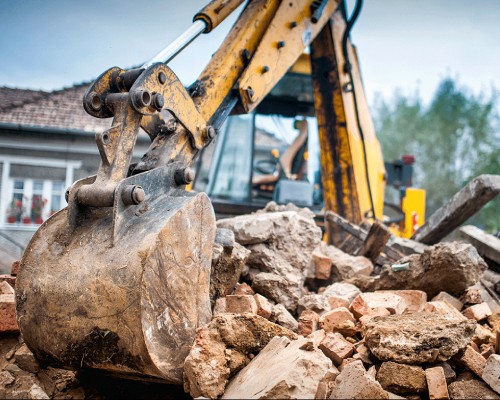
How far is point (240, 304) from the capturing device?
105 inches

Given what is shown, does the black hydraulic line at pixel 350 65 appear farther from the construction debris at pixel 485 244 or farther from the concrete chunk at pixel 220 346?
the concrete chunk at pixel 220 346

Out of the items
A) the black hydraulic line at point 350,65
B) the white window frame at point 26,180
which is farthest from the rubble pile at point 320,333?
the white window frame at point 26,180

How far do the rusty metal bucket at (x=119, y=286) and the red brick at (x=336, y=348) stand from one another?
0.60 metres

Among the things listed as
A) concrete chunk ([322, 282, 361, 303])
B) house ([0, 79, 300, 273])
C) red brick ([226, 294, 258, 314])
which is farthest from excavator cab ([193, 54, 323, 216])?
red brick ([226, 294, 258, 314])

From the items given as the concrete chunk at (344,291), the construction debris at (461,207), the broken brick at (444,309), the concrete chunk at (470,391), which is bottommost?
the concrete chunk at (470,391)

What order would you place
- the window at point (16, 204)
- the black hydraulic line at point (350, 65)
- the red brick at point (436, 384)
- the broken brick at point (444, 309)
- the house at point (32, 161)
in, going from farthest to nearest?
the window at point (16, 204) < the house at point (32, 161) < the black hydraulic line at point (350, 65) < the broken brick at point (444, 309) < the red brick at point (436, 384)

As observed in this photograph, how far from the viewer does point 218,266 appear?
2.81 m

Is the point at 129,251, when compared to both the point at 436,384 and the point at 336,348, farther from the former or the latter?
the point at 436,384

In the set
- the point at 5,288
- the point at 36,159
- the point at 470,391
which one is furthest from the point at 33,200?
the point at 470,391

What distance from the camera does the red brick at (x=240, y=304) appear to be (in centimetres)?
266

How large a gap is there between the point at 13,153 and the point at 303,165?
Result: 3.78m

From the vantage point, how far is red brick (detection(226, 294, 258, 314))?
266 centimetres

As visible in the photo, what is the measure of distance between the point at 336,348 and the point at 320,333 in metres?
0.17

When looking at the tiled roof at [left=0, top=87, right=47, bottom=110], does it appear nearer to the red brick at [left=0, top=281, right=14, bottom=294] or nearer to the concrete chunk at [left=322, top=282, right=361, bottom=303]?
the red brick at [left=0, top=281, right=14, bottom=294]
